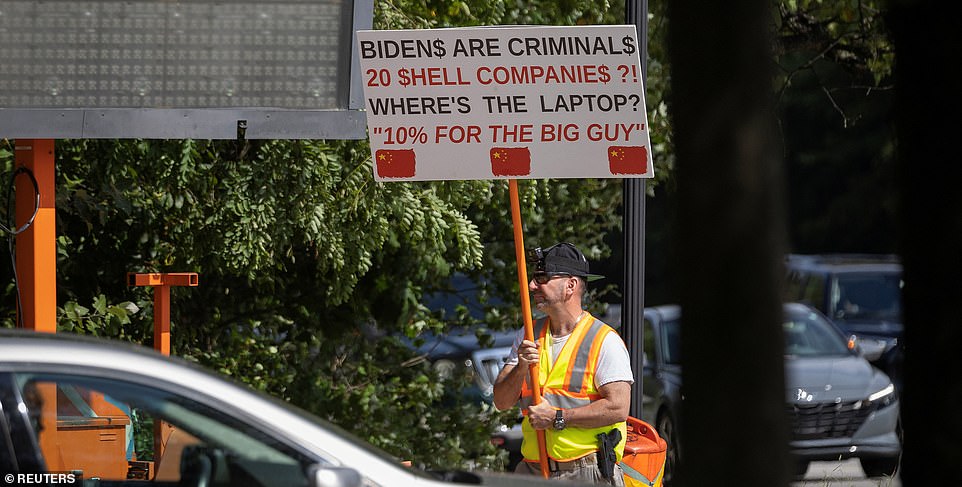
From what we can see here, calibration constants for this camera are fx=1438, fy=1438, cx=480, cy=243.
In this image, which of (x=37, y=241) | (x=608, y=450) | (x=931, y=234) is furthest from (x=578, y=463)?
(x=931, y=234)

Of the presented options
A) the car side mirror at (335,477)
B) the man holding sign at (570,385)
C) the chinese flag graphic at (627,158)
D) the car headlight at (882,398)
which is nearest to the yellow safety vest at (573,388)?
the man holding sign at (570,385)

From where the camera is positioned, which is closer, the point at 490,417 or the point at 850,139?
the point at 490,417

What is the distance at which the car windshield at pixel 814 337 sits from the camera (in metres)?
13.6

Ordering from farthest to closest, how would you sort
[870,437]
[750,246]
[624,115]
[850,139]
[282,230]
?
[850,139], [870,437], [282,230], [624,115], [750,246]

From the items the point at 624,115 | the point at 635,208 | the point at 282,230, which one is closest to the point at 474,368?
the point at 282,230

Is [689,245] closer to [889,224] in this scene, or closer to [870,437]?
[889,224]

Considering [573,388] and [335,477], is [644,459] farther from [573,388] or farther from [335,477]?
[335,477]

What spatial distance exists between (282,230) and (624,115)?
9.65 feet

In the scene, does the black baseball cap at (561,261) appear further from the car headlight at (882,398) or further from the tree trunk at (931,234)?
the car headlight at (882,398)

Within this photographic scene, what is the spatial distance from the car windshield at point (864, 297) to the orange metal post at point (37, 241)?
40.5 ft

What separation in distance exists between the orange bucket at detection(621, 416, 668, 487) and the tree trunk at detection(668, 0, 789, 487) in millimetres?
4057

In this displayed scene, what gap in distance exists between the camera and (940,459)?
235 cm

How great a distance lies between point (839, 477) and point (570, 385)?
6780mm

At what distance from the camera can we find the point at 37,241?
6621 mm
